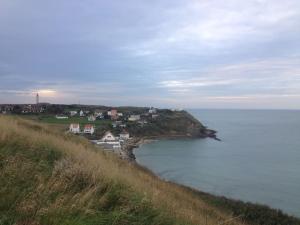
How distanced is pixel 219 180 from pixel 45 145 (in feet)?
137

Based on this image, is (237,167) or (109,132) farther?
(109,132)

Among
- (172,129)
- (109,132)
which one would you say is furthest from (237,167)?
(172,129)

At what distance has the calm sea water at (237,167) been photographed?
40.2 metres

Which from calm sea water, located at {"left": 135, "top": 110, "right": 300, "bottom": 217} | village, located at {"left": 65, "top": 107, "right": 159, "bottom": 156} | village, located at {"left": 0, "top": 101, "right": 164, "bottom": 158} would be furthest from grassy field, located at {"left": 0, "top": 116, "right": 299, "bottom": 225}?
village, located at {"left": 0, "top": 101, "right": 164, "bottom": 158}

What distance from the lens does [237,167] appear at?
57.6 meters

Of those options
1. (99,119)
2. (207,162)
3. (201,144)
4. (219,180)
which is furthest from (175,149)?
(99,119)

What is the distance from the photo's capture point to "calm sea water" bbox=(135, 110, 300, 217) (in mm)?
40188

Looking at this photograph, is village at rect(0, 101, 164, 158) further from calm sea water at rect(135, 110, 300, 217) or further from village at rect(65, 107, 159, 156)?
calm sea water at rect(135, 110, 300, 217)

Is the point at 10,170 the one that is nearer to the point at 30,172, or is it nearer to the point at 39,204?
the point at 30,172

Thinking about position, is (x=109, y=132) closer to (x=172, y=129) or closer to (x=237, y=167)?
(x=237, y=167)

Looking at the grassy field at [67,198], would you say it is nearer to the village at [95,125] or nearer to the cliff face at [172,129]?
the village at [95,125]

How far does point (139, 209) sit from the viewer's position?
468 cm

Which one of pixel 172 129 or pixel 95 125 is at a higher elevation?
pixel 95 125

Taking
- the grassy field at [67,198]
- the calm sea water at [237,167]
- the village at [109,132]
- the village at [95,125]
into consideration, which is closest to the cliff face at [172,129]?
the village at [95,125]
